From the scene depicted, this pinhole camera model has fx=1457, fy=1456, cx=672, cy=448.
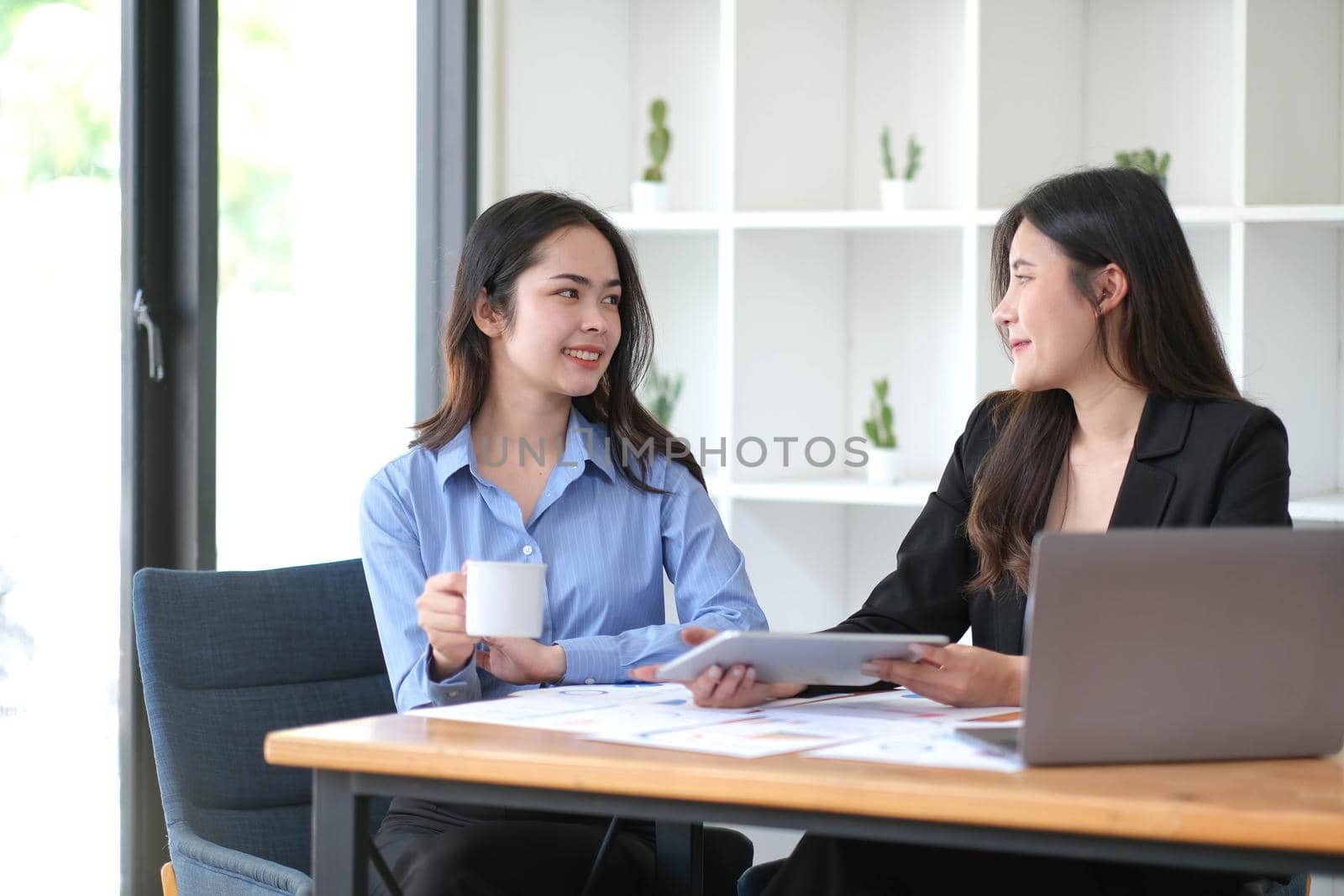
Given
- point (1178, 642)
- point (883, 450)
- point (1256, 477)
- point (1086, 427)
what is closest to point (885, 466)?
point (883, 450)

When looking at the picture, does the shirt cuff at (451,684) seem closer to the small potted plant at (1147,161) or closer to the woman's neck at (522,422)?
the woman's neck at (522,422)

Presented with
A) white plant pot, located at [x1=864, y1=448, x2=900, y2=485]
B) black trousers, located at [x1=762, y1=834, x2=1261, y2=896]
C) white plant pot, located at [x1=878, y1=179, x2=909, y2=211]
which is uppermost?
white plant pot, located at [x1=878, y1=179, x2=909, y2=211]

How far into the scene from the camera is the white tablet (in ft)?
4.30

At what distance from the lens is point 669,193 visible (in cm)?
360

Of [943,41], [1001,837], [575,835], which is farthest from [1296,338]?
[1001,837]

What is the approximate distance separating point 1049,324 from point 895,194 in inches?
51.4

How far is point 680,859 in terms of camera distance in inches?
69.7

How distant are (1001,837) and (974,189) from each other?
2212 mm

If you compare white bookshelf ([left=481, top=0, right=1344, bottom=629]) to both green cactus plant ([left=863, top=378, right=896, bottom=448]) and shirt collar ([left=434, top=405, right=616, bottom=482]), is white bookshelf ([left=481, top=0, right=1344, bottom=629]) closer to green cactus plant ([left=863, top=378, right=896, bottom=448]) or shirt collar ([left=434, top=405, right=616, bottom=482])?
green cactus plant ([left=863, top=378, right=896, bottom=448])

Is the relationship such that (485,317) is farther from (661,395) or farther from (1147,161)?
(1147,161)

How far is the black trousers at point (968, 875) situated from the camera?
58.8 inches

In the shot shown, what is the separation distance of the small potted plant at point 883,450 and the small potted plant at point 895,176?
404mm

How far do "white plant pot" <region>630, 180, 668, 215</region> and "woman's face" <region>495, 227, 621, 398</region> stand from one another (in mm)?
1161

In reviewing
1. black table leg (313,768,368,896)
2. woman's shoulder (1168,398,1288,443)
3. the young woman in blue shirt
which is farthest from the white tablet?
woman's shoulder (1168,398,1288,443)
